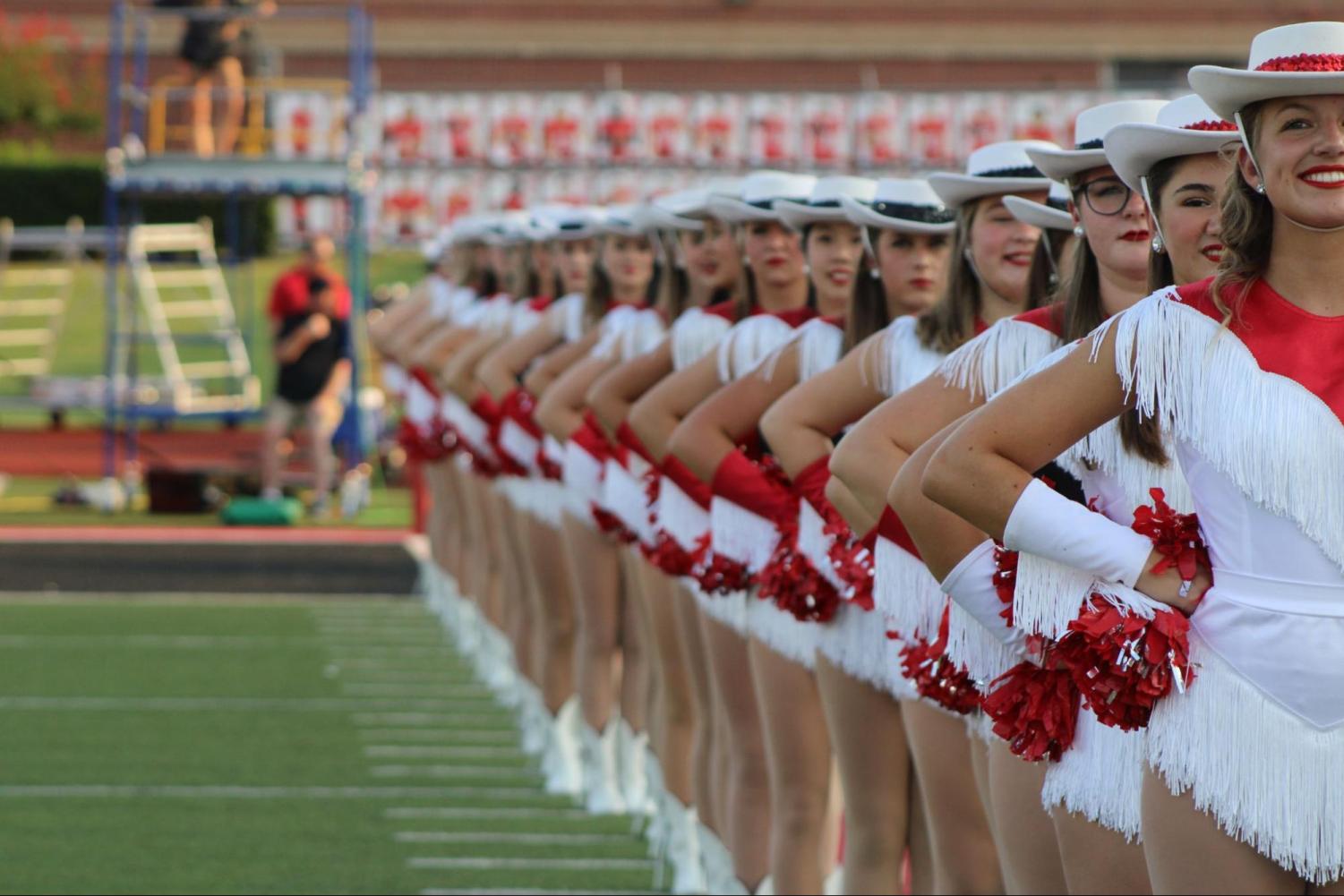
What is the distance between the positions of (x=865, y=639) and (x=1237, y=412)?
5.93 ft

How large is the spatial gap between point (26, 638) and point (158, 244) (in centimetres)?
1705

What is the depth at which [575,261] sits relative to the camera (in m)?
9.15

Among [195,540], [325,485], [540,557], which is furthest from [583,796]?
[325,485]

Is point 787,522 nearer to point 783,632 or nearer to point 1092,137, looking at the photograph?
point 783,632

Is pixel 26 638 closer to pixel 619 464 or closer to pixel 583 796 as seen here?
pixel 583 796

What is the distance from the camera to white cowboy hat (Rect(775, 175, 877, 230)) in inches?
216

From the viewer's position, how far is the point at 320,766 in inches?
353

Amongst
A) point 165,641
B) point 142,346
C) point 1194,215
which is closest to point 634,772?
point 1194,215

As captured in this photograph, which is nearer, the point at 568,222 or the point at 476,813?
the point at 476,813

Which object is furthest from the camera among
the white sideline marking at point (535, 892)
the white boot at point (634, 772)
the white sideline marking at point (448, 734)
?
the white sideline marking at point (448, 734)

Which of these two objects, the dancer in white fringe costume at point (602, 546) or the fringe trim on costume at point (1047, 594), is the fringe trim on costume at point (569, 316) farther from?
the fringe trim on costume at point (1047, 594)

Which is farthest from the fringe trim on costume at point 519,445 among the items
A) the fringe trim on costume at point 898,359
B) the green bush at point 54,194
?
the green bush at point 54,194

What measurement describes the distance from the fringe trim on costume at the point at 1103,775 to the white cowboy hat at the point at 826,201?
2204 millimetres

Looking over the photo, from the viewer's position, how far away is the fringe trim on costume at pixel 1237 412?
3064 mm
